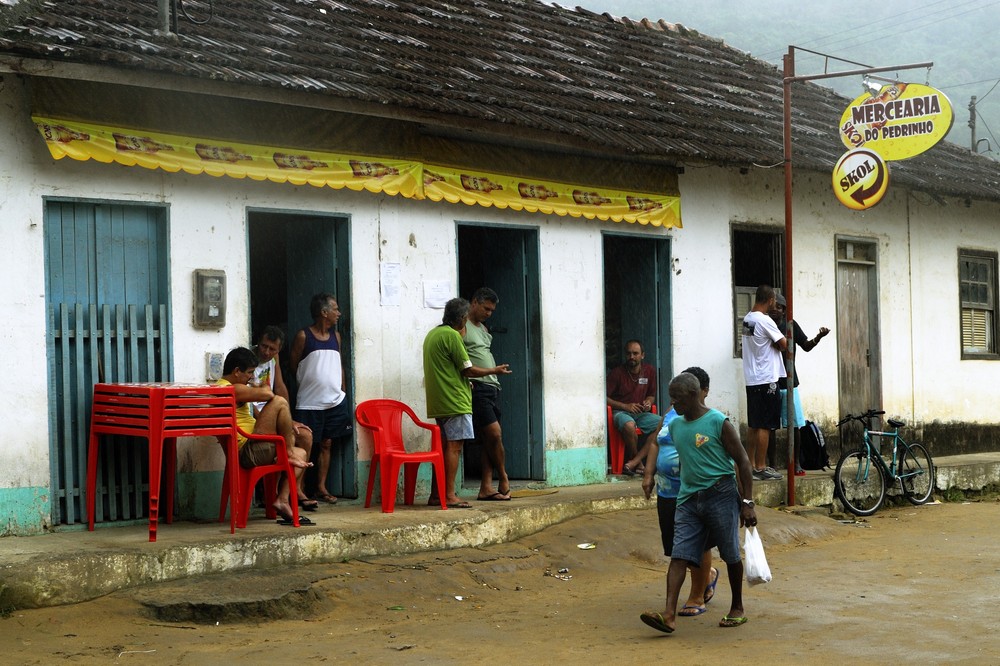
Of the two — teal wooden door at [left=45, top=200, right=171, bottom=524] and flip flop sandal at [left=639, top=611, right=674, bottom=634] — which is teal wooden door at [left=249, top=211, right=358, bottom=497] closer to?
teal wooden door at [left=45, top=200, right=171, bottom=524]

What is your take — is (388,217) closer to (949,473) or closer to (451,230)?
Answer: (451,230)

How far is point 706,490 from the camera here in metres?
7.22

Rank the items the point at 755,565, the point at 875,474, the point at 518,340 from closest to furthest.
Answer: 1. the point at 755,565
2. the point at 518,340
3. the point at 875,474

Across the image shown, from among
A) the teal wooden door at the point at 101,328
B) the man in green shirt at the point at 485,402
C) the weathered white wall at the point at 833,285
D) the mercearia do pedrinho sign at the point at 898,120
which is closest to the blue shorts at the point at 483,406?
the man in green shirt at the point at 485,402

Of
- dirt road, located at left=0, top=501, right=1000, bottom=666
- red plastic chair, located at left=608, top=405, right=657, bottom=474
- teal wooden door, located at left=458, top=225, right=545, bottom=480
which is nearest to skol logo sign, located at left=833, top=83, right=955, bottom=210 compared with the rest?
red plastic chair, located at left=608, top=405, right=657, bottom=474

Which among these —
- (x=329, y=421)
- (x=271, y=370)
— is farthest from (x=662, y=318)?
(x=271, y=370)

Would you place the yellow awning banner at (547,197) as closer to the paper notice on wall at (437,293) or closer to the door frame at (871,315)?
the paper notice on wall at (437,293)

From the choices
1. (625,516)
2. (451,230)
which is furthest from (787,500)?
(451,230)

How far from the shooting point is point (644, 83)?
1361cm

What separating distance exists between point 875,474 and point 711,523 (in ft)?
21.3

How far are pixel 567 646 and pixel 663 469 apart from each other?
4.44 ft

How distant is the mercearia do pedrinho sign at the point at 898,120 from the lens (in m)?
12.3

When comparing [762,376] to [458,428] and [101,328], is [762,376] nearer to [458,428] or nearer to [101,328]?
[458,428]

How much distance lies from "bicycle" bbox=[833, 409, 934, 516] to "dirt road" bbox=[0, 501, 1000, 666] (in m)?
2.02
